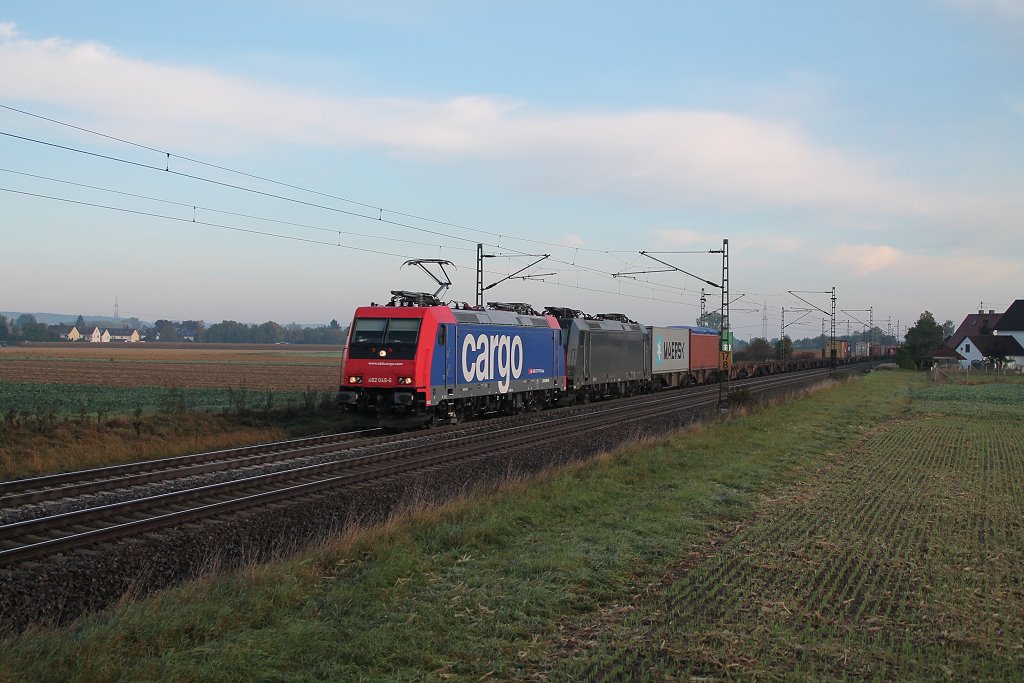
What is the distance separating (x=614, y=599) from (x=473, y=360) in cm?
1724

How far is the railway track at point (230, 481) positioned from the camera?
10797 mm

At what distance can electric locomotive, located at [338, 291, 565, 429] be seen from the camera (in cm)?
2236

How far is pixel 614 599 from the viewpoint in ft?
27.8

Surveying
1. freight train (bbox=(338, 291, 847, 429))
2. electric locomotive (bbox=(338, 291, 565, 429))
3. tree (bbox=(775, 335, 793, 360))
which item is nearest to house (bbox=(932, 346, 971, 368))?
tree (bbox=(775, 335, 793, 360))

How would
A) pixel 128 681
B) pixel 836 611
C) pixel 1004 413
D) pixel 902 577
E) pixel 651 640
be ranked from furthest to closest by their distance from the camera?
1. pixel 1004 413
2. pixel 902 577
3. pixel 836 611
4. pixel 651 640
5. pixel 128 681

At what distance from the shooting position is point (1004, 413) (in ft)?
120

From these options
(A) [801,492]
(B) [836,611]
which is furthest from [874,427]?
(B) [836,611]

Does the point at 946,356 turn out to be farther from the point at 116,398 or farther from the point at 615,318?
the point at 116,398

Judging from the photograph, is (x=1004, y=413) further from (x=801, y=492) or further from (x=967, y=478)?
(x=801, y=492)

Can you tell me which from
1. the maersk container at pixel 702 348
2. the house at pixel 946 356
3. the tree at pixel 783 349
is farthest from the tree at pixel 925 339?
the maersk container at pixel 702 348

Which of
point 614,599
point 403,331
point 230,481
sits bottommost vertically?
point 614,599

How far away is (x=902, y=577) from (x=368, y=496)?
8.32 metres

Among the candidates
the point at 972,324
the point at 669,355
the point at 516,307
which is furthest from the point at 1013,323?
the point at 516,307

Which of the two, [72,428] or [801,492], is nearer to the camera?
[801,492]
